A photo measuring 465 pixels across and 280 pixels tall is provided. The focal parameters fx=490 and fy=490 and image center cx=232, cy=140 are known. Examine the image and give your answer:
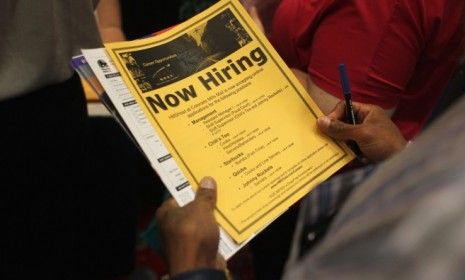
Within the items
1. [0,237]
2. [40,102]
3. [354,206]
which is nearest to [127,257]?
[0,237]

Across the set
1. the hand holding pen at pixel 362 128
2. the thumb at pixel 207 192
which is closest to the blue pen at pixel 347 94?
the hand holding pen at pixel 362 128

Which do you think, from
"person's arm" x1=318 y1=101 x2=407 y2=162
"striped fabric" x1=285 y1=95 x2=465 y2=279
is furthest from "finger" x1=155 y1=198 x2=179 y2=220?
"striped fabric" x1=285 y1=95 x2=465 y2=279

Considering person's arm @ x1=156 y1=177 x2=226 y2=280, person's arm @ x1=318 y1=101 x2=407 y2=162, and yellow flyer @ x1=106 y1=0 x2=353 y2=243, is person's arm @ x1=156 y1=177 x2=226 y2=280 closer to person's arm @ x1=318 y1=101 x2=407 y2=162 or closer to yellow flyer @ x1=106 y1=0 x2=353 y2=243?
yellow flyer @ x1=106 y1=0 x2=353 y2=243

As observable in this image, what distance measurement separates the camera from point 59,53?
825 millimetres

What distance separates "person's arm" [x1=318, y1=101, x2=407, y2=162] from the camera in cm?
72

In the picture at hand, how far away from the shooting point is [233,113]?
28.1 inches

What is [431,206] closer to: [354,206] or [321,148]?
[354,206]

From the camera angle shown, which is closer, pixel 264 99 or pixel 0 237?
pixel 264 99

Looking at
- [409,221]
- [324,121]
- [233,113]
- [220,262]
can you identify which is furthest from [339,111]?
[409,221]

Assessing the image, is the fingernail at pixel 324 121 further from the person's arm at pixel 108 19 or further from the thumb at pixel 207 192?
the person's arm at pixel 108 19

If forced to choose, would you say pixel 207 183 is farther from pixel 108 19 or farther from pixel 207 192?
pixel 108 19

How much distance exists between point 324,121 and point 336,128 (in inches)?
0.8

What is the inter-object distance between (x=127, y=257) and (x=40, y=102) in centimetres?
73

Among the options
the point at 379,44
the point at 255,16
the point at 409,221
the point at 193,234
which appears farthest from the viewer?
the point at 255,16
